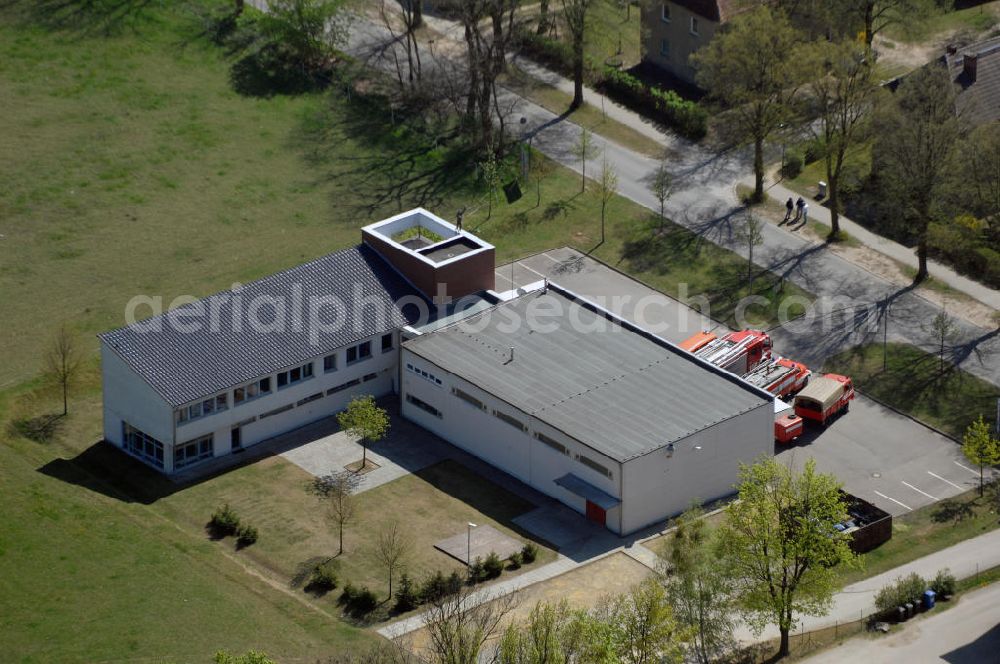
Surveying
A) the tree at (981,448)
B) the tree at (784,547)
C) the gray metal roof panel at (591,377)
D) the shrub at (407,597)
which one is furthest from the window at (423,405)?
the tree at (981,448)

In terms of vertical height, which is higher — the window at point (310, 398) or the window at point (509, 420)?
the window at point (509, 420)

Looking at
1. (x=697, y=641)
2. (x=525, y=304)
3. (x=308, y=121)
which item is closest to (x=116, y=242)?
(x=308, y=121)

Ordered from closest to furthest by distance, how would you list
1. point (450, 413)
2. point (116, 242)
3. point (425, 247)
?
point (450, 413) < point (425, 247) < point (116, 242)

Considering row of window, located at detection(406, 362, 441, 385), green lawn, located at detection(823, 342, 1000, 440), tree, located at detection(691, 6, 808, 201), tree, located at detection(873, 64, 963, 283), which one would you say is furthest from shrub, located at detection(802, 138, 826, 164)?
row of window, located at detection(406, 362, 441, 385)

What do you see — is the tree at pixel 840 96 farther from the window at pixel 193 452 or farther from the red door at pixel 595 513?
the window at pixel 193 452

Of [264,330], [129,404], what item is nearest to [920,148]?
[264,330]

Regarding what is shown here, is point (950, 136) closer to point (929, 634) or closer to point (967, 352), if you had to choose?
point (967, 352)

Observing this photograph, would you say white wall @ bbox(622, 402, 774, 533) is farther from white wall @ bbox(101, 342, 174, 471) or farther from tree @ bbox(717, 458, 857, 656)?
white wall @ bbox(101, 342, 174, 471)
